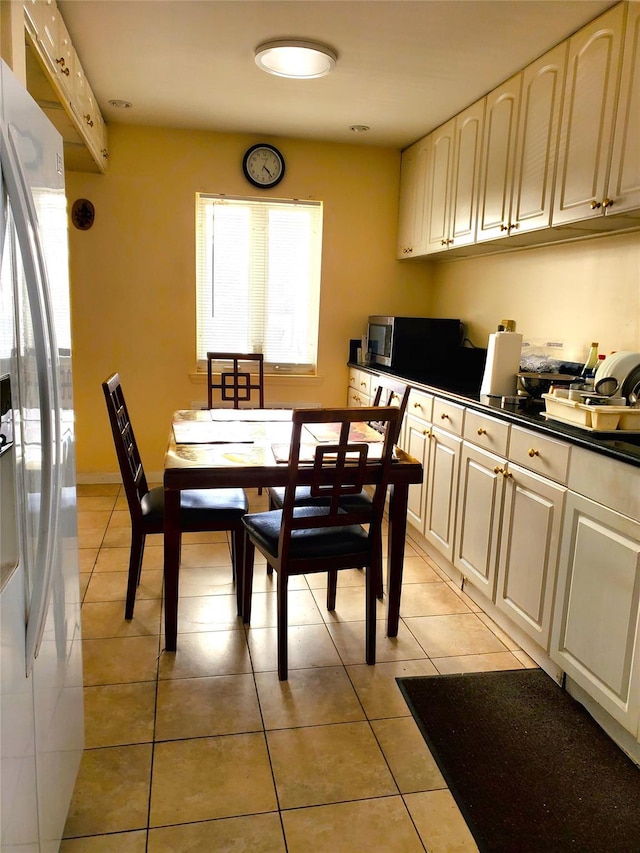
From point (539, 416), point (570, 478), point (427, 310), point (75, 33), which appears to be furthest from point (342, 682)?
point (427, 310)

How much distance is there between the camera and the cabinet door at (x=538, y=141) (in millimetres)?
2598

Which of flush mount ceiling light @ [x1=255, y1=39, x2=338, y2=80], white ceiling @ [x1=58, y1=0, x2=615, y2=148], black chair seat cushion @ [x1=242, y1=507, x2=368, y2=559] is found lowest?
black chair seat cushion @ [x1=242, y1=507, x2=368, y2=559]

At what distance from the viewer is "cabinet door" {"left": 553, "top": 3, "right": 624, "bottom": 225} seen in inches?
89.4

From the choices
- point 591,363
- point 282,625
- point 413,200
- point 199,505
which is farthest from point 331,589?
point 413,200

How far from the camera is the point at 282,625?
2127 mm

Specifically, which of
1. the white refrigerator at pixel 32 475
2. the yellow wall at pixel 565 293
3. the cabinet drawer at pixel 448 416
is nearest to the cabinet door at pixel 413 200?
the yellow wall at pixel 565 293

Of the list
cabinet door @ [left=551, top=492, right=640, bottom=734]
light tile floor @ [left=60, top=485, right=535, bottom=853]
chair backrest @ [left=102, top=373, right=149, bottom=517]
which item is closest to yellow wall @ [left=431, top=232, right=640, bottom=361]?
cabinet door @ [left=551, top=492, right=640, bottom=734]

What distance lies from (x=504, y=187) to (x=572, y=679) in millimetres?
2235

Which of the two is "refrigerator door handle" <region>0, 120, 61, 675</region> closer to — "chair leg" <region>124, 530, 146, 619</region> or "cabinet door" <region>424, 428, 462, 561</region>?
"chair leg" <region>124, 530, 146, 619</region>

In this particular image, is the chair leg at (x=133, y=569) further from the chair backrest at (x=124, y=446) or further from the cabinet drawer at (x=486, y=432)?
the cabinet drawer at (x=486, y=432)

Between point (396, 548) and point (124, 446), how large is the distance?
114 cm

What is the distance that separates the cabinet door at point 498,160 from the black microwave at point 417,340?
80 centimetres

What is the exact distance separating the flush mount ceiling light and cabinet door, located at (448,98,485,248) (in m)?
0.88

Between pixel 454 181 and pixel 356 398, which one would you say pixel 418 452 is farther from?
pixel 454 181
